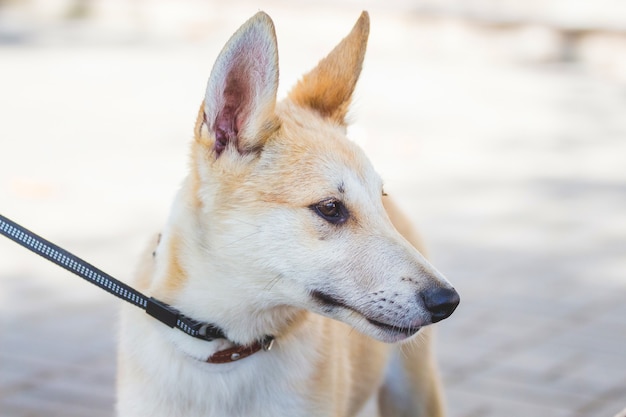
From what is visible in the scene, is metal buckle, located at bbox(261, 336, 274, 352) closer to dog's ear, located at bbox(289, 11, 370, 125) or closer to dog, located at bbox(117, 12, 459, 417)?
dog, located at bbox(117, 12, 459, 417)

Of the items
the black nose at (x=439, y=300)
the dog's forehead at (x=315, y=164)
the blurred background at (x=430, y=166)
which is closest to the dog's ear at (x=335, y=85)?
the blurred background at (x=430, y=166)

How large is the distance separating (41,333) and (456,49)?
13693 millimetres

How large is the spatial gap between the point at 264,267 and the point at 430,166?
6.67 m

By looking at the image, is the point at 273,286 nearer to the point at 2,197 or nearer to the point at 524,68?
the point at 2,197

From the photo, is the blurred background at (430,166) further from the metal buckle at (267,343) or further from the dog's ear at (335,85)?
the metal buckle at (267,343)

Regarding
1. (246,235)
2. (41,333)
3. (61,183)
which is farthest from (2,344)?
(61,183)

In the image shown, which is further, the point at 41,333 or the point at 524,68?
the point at 524,68

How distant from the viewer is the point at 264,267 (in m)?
2.99

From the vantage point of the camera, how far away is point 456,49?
1784 cm

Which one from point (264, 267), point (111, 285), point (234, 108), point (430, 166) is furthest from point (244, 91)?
point (430, 166)

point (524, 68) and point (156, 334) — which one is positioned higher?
point (524, 68)

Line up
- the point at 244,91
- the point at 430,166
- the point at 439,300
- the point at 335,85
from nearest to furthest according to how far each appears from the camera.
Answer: the point at 439,300 < the point at 244,91 < the point at 335,85 < the point at 430,166

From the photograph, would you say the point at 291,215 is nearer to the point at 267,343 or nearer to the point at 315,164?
the point at 315,164

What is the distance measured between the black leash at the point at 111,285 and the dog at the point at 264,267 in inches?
1.2
